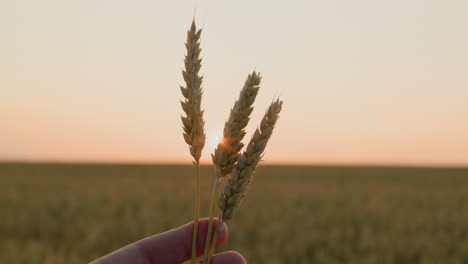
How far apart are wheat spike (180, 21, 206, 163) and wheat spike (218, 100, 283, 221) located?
0.47 ft

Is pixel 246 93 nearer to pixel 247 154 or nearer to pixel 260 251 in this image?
pixel 247 154

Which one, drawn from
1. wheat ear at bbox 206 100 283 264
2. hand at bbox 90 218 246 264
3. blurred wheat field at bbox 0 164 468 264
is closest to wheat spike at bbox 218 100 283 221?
wheat ear at bbox 206 100 283 264

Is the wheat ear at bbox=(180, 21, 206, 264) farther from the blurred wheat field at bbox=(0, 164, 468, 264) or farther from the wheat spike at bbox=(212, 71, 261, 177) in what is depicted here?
the blurred wheat field at bbox=(0, 164, 468, 264)

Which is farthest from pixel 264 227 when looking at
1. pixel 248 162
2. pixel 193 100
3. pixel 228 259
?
pixel 193 100

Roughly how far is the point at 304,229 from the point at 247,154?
625 centimetres

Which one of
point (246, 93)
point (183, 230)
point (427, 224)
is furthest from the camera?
point (427, 224)

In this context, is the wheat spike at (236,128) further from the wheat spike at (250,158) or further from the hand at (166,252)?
the hand at (166,252)

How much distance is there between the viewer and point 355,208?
9867mm

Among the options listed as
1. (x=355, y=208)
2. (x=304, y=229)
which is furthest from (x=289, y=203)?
(x=304, y=229)

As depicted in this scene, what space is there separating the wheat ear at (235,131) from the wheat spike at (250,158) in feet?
0.10

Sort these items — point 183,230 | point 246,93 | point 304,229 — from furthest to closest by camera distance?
1. point 304,229
2. point 183,230
3. point 246,93

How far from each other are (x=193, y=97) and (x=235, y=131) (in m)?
0.17

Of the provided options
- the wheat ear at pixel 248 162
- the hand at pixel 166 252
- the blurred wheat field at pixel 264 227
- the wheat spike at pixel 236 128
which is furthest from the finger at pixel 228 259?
the blurred wheat field at pixel 264 227

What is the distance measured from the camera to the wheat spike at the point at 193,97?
1365 millimetres
